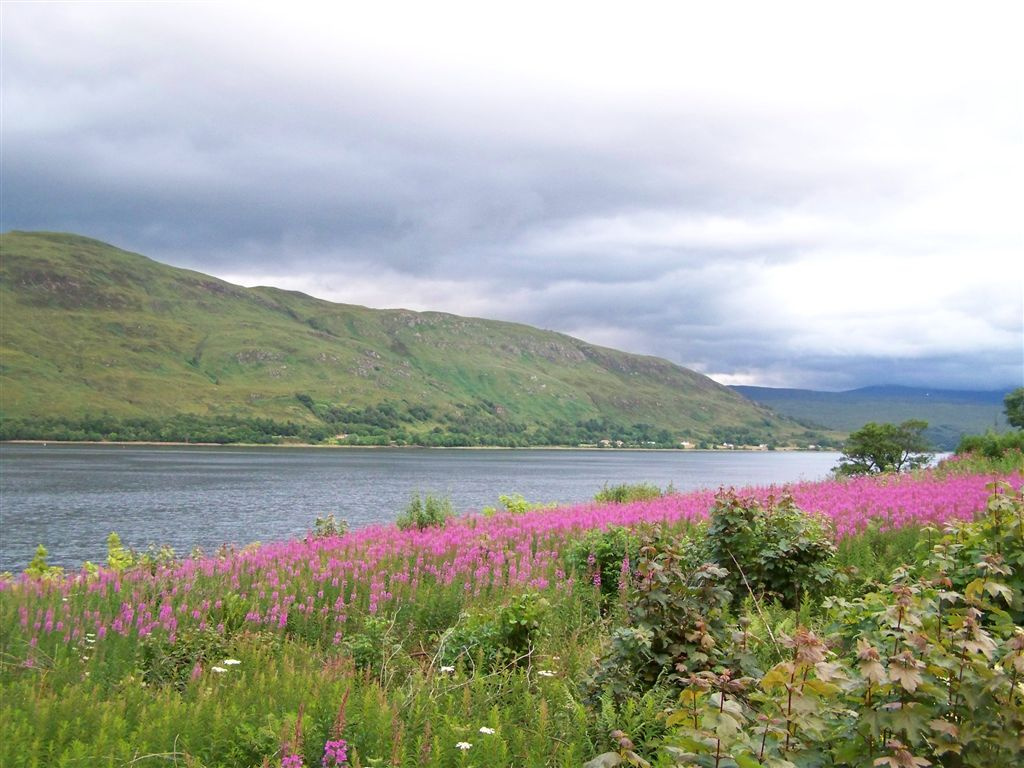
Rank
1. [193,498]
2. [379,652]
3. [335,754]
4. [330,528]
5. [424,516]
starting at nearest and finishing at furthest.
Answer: [335,754], [379,652], [424,516], [330,528], [193,498]

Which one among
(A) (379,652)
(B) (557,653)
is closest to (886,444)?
(B) (557,653)

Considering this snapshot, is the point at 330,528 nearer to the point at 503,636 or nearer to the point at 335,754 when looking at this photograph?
the point at 503,636

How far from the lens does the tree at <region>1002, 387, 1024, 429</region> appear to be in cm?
5908

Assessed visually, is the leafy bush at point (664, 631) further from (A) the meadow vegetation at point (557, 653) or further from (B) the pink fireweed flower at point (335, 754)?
(B) the pink fireweed flower at point (335, 754)

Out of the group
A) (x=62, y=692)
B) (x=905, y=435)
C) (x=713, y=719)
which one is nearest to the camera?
(x=713, y=719)

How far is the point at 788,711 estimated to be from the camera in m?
3.30

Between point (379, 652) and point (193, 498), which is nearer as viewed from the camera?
point (379, 652)

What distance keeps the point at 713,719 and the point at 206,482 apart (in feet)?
307

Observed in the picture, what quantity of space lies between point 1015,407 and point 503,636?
6851cm

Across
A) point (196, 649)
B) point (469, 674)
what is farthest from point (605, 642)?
point (196, 649)

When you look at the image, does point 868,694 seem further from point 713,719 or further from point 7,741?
point 7,741

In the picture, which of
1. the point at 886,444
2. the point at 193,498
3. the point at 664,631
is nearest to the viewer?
the point at 664,631

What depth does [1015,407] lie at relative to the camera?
6169cm

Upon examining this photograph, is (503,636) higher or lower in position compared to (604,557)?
lower
